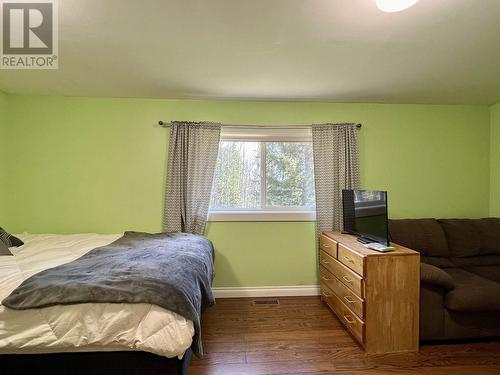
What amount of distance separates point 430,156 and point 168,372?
3.50 metres

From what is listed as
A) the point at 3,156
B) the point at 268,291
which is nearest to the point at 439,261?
the point at 268,291

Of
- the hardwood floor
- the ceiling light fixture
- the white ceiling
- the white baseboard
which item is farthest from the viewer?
the white baseboard

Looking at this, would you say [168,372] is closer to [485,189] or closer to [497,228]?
[497,228]

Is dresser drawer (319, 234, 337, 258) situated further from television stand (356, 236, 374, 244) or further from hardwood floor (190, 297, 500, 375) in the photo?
hardwood floor (190, 297, 500, 375)

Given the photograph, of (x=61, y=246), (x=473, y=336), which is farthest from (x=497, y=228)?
(x=61, y=246)

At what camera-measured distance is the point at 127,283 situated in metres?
1.46

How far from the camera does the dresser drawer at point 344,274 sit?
209 centimetres

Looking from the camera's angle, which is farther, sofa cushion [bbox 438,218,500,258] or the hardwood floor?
sofa cushion [bbox 438,218,500,258]

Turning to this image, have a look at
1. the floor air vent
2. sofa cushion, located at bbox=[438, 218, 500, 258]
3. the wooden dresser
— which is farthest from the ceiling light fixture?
the floor air vent

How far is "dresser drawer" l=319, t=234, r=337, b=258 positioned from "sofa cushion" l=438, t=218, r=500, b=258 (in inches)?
50.5

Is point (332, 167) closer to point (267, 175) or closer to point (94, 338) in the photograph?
point (267, 175)

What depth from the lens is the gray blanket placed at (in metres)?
1.37

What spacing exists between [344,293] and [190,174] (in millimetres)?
2014

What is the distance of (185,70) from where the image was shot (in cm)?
229
